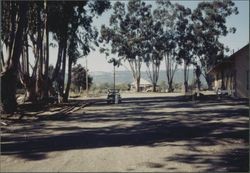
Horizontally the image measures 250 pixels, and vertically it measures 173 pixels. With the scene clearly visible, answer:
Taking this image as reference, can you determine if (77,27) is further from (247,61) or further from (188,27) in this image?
(188,27)

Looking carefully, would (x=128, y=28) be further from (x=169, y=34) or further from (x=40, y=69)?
(x=40, y=69)

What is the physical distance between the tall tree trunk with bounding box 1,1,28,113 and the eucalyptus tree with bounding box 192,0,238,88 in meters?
57.4

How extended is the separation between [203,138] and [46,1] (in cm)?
2569

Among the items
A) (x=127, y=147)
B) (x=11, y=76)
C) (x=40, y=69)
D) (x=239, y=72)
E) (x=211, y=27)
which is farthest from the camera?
(x=211, y=27)

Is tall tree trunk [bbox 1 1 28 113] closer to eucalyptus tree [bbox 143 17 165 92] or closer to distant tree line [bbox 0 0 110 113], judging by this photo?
distant tree line [bbox 0 0 110 113]

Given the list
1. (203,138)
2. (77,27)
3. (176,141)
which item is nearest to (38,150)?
(176,141)

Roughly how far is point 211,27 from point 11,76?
2363 inches

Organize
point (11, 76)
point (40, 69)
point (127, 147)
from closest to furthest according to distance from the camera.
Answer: point (127, 147), point (11, 76), point (40, 69)

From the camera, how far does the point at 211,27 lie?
8062cm

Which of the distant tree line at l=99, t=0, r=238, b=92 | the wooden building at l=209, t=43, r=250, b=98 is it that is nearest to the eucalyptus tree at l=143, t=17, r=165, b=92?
the distant tree line at l=99, t=0, r=238, b=92

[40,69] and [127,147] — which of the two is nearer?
[127,147]

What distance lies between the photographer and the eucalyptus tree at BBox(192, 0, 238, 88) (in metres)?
79.4

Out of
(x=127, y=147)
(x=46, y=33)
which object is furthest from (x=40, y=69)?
(x=127, y=147)

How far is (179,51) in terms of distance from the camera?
3295 inches
